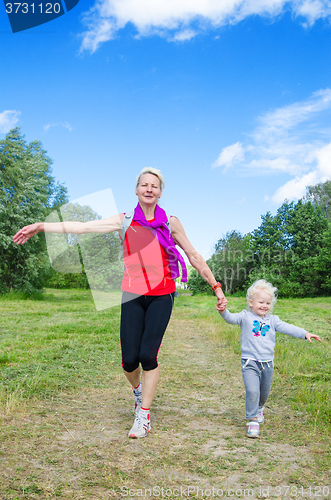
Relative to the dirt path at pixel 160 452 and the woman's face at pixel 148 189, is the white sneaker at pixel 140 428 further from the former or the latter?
the woman's face at pixel 148 189

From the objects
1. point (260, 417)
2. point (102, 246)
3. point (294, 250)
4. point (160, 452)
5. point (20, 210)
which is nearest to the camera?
point (160, 452)

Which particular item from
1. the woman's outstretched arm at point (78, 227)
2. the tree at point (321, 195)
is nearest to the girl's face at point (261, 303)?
the woman's outstretched arm at point (78, 227)

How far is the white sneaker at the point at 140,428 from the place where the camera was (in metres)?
3.54

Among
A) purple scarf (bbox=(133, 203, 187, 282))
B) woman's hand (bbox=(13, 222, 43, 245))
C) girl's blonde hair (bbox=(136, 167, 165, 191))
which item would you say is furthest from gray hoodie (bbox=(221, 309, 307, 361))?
woman's hand (bbox=(13, 222, 43, 245))

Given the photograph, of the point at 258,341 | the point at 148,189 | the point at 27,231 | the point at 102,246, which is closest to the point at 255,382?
the point at 258,341

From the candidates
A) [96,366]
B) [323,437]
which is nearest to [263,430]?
[323,437]

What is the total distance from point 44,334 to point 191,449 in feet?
21.2

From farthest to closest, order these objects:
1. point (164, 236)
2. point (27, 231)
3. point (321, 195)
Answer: point (321, 195) < point (164, 236) < point (27, 231)

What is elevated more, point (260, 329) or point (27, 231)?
point (27, 231)

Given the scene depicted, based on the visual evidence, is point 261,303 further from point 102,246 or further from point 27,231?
point 102,246

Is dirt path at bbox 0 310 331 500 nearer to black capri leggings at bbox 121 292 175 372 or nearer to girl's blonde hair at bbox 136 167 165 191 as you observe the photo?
black capri leggings at bbox 121 292 175 372

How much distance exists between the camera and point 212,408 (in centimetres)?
458

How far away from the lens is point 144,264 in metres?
3.86

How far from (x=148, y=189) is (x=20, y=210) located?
67.5 feet
